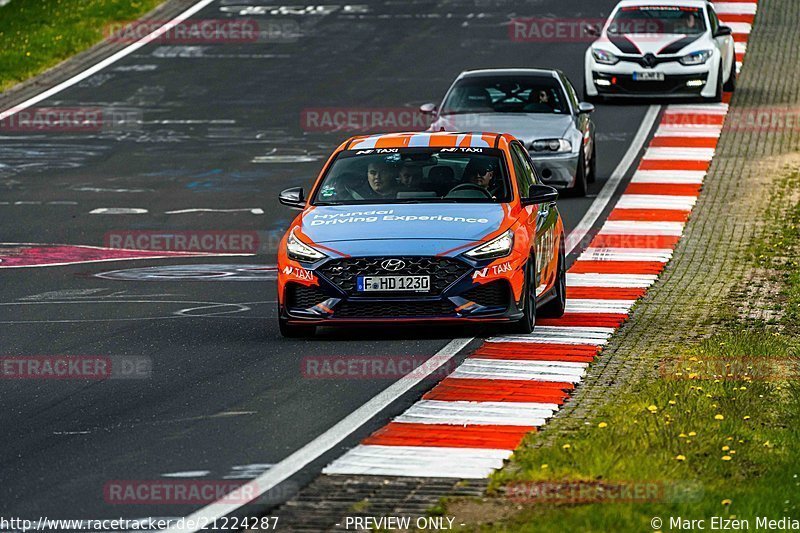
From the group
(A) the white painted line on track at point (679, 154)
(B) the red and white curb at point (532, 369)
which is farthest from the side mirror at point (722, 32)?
(B) the red and white curb at point (532, 369)

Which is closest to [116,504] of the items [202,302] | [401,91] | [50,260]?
[202,302]

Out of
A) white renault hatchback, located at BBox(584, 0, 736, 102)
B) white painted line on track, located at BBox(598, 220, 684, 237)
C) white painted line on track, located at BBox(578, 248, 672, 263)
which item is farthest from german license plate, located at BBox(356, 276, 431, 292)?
white renault hatchback, located at BBox(584, 0, 736, 102)

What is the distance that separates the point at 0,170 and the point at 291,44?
1218 cm

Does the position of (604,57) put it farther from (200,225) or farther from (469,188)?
(469,188)

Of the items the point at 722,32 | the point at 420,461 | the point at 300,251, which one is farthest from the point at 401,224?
the point at 722,32

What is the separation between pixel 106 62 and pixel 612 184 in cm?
1405

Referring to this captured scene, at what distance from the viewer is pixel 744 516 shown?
7.73m

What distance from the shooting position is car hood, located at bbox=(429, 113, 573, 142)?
2155 cm

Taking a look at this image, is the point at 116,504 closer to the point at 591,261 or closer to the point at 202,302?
the point at 202,302

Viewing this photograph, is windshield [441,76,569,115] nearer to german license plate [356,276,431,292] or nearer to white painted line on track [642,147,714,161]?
white painted line on track [642,147,714,161]

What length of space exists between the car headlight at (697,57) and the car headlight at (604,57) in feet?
3.65

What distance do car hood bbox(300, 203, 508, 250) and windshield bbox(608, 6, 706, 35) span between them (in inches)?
683

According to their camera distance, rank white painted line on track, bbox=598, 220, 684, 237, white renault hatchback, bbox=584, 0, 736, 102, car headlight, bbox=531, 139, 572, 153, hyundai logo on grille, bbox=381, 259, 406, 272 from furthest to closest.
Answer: white renault hatchback, bbox=584, 0, 736, 102 < car headlight, bbox=531, 139, 572, 153 < white painted line on track, bbox=598, 220, 684, 237 < hyundai logo on grille, bbox=381, 259, 406, 272

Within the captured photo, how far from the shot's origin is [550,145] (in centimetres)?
2150
